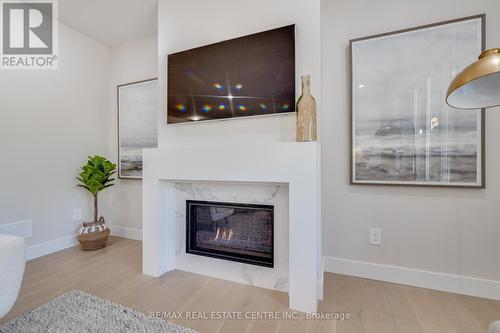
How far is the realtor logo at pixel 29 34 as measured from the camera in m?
2.27

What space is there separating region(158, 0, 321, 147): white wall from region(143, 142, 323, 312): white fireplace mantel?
206 mm

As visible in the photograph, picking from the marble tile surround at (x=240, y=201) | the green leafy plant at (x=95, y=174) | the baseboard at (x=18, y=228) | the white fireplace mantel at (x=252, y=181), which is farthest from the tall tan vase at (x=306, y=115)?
the baseboard at (x=18, y=228)

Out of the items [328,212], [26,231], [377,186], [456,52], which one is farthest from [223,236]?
[456,52]

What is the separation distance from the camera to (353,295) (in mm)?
1730

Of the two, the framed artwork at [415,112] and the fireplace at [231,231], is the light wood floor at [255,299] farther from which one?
the framed artwork at [415,112]

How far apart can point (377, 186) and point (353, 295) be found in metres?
0.89

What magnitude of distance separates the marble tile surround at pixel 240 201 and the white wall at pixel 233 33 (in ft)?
1.30

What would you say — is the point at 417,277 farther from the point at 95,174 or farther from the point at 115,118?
the point at 115,118

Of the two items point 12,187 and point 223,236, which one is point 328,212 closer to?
point 223,236

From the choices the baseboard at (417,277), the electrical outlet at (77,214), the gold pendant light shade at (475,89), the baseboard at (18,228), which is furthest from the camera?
the electrical outlet at (77,214)

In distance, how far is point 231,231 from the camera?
1945 millimetres

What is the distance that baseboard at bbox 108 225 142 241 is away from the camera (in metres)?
2.95

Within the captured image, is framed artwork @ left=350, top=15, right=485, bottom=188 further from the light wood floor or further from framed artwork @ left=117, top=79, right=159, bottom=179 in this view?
framed artwork @ left=117, top=79, right=159, bottom=179

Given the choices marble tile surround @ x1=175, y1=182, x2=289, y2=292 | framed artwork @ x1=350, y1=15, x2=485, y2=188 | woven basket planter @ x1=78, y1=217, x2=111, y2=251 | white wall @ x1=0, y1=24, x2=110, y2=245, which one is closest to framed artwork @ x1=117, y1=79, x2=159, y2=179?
white wall @ x1=0, y1=24, x2=110, y2=245
